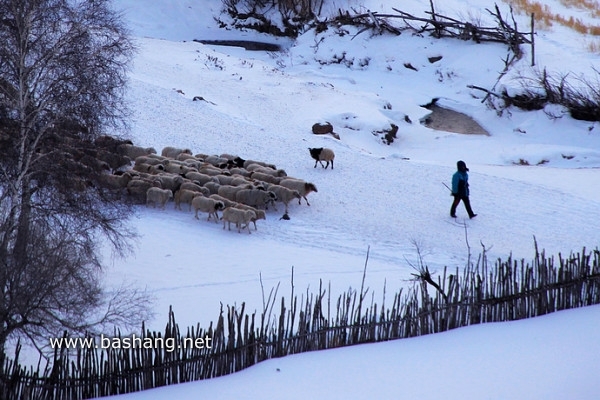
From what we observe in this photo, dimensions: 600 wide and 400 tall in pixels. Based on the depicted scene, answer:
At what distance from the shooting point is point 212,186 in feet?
61.0

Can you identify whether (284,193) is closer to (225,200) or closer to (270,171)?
(225,200)

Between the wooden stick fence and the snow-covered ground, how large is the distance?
0.20m

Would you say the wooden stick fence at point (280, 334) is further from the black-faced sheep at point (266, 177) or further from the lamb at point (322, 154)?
the lamb at point (322, 154)

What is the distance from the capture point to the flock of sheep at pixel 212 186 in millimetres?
17422

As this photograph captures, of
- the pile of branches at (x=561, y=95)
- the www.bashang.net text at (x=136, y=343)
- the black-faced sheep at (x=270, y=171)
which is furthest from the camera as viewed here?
the pile of branches at (x=561, y=95)

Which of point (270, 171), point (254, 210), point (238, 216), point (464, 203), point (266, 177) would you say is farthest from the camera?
point (270, 171)

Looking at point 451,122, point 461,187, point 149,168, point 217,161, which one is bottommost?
point 149,168

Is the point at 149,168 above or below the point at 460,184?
below

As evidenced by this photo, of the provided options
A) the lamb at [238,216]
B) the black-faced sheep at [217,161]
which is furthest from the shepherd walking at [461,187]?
the black-faced sheep at [217,161]

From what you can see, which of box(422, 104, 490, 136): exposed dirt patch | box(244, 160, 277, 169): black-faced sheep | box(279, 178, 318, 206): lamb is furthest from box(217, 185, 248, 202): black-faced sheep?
box(422, 104, 490, 136): exposed dirt patch

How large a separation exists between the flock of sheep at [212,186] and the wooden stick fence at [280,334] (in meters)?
4.89

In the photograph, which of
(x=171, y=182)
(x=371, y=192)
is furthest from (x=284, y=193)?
(x=371, y=192)

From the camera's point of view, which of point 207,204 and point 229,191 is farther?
point 229,191

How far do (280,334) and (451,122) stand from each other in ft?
72.3
